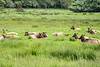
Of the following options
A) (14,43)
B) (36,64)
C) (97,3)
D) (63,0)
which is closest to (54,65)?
(36,64)

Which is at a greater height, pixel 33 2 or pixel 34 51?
pixel 34 51

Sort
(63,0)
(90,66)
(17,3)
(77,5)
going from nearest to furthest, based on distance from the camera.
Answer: (90,66)
(77,5)
(17,3)
(63,0)

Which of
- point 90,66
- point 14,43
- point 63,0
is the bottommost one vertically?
point 63,0

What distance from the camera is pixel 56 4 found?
114000 mm

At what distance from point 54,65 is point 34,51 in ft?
9.68

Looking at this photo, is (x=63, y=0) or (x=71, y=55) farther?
(x=63, y=0)

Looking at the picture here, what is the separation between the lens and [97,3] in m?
79.9

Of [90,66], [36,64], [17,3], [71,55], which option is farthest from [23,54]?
[17,3]

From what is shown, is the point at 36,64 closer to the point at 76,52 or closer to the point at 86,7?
the point at 76,52

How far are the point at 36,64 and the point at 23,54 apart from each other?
2.45 metres

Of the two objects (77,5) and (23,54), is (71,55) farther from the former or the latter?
(77,5)

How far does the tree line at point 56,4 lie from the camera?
81188 millimetres

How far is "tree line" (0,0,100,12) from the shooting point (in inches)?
3196

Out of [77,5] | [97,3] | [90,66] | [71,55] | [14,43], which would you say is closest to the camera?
[90,66]
